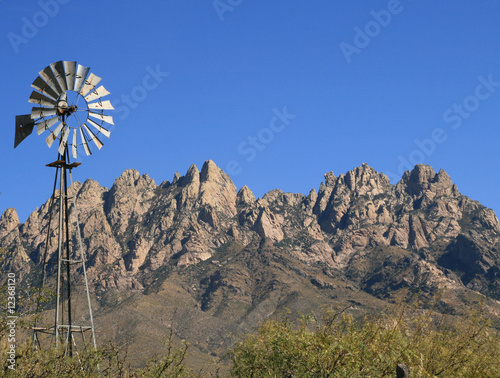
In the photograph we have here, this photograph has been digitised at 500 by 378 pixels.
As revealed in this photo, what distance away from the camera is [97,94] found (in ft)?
99.8

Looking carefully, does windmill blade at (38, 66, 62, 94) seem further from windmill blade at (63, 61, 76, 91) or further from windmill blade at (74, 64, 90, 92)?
windmill blade at (74, 64, 90, 92)

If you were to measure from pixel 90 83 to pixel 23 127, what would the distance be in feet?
13.9

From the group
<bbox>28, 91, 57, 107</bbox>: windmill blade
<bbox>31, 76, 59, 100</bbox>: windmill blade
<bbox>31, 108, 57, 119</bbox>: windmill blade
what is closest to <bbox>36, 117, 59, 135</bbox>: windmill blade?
<bbox>31, 108, 57, 119</bbox>: windmill blade

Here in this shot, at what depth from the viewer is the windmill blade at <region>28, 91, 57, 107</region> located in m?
28.0

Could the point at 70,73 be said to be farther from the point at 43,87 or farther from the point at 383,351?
the point at 383,351

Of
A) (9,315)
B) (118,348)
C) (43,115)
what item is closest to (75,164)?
(43,115)

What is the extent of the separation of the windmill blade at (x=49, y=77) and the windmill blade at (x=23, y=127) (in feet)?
6.28

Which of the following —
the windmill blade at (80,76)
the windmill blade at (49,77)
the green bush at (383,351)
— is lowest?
the green bush at (383,351)

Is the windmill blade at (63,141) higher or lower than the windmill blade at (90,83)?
lower

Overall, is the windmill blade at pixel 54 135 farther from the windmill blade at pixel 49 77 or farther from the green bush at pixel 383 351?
the green bush at pixel 383 351

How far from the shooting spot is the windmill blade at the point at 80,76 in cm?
2895

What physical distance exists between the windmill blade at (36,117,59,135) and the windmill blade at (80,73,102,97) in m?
2.27

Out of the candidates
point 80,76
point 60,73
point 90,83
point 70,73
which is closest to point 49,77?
point 60,73
